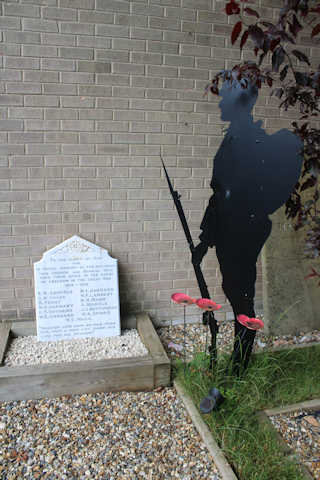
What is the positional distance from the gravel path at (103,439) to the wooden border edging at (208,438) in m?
0.03

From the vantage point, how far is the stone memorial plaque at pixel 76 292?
300 cm

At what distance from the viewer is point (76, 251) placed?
304cm

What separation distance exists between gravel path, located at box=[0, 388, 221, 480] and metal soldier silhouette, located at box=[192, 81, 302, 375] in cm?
83

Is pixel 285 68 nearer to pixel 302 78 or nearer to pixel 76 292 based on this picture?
pixel 302 78

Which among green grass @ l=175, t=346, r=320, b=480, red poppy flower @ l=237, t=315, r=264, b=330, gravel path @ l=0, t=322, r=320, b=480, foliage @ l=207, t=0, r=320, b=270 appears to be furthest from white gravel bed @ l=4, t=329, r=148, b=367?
foliage @ l=207, t=0, r=320, b=270

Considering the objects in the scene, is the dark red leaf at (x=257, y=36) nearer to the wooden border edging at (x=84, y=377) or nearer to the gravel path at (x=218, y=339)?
the wooden border edging at (x=84, y=377)

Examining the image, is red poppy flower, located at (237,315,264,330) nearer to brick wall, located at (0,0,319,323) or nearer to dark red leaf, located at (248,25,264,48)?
brick wall, located at (0,0,319,323)

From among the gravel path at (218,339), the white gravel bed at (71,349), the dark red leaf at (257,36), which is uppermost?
the dark red leaf at (257,36)

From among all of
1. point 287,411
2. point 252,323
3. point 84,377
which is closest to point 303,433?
point 287,411

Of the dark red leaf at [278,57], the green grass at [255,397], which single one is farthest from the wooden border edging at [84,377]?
the dark red leaf at [278,57]

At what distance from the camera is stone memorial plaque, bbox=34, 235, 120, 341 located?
3000 mm

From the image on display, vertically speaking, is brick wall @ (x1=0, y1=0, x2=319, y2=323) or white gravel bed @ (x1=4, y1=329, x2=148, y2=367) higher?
brick wall @ (x1=0, y1=0, x2=319, y2=323)

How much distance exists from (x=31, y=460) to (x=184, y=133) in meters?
2.63

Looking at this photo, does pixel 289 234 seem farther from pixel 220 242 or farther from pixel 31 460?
pixel 31 460
